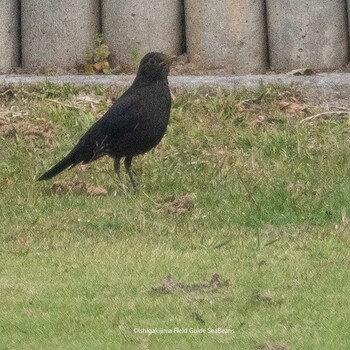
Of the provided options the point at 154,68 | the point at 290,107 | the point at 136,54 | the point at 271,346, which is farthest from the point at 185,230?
the point at 136,54

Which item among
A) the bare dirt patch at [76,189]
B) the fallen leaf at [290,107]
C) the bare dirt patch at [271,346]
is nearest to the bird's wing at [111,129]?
the bare dirt patch at [76,189]

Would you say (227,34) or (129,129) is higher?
(227,34)

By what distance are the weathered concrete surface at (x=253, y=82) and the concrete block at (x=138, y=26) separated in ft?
1.24

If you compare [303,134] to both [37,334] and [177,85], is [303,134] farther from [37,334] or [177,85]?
[37,334]

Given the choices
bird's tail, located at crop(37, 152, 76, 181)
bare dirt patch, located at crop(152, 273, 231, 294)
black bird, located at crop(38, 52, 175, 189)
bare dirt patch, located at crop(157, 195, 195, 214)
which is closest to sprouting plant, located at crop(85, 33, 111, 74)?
black bird, located at crop(38, 52, 175, 189)

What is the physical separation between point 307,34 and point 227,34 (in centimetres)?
66

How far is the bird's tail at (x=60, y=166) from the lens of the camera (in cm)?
900

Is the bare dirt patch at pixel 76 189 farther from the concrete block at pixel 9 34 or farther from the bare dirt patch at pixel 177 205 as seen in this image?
the concrete block at pixel 9 34

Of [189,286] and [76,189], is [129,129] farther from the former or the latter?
[189,286]

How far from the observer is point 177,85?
36.1 ft

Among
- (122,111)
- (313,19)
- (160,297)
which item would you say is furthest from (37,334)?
(313,19)

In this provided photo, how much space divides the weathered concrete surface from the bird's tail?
2.03 meters

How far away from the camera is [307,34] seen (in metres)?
11.4

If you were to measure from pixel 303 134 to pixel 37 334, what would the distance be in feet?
15.1
